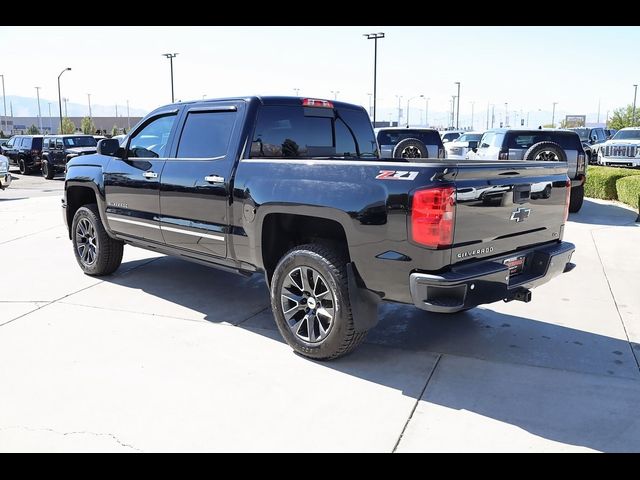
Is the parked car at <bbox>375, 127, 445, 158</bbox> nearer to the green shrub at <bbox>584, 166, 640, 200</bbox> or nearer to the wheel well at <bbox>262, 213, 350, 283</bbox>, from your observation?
the green shrub at <bbox>584, 166, 640, 200</bbox>

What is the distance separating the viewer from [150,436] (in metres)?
3.21

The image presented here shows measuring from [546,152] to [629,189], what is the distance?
9.47ft

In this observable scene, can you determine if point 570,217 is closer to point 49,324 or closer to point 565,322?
point 565,322

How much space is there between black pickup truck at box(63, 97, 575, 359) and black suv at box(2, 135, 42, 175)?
21980 mm

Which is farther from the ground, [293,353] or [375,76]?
[375,76]

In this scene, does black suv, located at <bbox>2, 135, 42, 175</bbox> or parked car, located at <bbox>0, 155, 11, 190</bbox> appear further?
black suv, located at <bbox>2, 135, 42, 175</bbox>

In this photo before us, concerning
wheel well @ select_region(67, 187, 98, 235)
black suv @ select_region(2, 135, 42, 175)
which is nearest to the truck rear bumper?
wheel well @ select_region(67, 187, 98, 235)

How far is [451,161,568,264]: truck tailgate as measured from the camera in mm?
3633

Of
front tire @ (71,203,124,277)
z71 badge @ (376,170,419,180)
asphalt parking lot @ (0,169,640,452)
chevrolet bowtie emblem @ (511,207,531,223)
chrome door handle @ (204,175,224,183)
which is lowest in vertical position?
asphalt parking lot @ (0,169,640,452)

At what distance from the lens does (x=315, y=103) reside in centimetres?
528

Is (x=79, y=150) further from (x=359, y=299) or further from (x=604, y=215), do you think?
(x=359, y=299)

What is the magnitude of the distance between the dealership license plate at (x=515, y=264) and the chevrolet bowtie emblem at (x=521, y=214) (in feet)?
0.90
